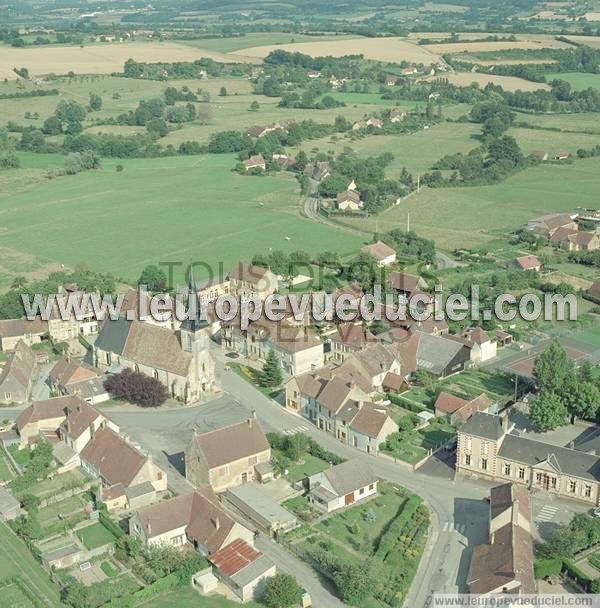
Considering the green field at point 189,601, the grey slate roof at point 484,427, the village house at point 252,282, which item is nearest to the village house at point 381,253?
the village house at point 252,282

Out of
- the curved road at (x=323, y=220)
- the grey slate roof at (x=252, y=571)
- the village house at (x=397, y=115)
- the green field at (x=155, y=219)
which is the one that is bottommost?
the curved road at (x=323, y=220)

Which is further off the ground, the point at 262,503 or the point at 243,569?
the point at 243,569

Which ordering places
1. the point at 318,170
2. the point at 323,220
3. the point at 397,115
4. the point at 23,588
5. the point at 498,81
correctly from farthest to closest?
the point at 498,81, the point at 397,115, the point at 318,170, the point at 323,220, the point at 23,588

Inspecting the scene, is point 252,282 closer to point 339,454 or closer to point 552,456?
point 339,454

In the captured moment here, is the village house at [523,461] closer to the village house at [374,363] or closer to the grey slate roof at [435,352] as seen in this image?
the village house at [374,363]

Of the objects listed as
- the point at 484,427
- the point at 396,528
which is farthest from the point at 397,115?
the point at 396,528
